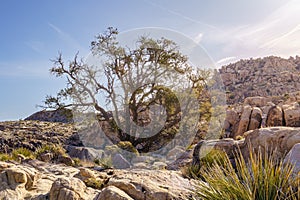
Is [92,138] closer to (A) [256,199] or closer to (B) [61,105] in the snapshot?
(B) [61,105]

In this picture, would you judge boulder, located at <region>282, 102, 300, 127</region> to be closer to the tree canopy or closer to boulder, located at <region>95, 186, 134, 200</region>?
the tree canopy

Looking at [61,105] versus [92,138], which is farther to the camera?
[92,138]

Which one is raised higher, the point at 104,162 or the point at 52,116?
the point at 52,116

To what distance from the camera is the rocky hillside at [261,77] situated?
52.4 metres

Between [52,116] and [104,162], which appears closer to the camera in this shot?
[104,162]

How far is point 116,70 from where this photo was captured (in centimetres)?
1978

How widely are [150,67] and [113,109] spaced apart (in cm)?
392

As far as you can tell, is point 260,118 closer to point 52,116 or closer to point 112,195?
point 52,116

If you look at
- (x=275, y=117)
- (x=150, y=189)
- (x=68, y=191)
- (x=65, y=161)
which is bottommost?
(x=150, y=189)

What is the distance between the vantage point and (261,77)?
6009cm

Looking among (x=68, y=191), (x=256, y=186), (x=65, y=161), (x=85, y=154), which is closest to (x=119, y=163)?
(x=85, y=154)

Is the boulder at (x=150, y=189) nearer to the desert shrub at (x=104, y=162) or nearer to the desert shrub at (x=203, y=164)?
the desert shrub at (x=203, y=164)

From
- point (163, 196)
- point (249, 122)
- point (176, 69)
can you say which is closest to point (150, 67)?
point (176, 69)

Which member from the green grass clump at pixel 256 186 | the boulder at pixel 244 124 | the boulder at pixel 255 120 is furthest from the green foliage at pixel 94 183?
the boulder at pixel 255 120
